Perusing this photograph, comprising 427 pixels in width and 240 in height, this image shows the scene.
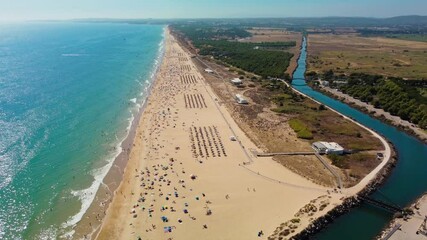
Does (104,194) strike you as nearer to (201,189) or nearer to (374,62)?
(201,189)

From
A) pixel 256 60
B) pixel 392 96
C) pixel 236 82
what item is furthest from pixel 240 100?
pixel 256 60

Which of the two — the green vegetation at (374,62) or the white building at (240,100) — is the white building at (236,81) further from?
the green vegetation at (374,62)

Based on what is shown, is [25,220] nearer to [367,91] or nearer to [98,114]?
[98,114]

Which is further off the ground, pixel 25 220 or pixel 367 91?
pixel 367 91

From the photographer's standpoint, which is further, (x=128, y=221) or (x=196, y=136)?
(x=196, y=136)

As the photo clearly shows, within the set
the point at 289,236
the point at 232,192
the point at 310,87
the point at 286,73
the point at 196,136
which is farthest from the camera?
the point at 286,73

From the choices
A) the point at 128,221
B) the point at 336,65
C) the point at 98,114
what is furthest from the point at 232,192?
the point at 336,65
